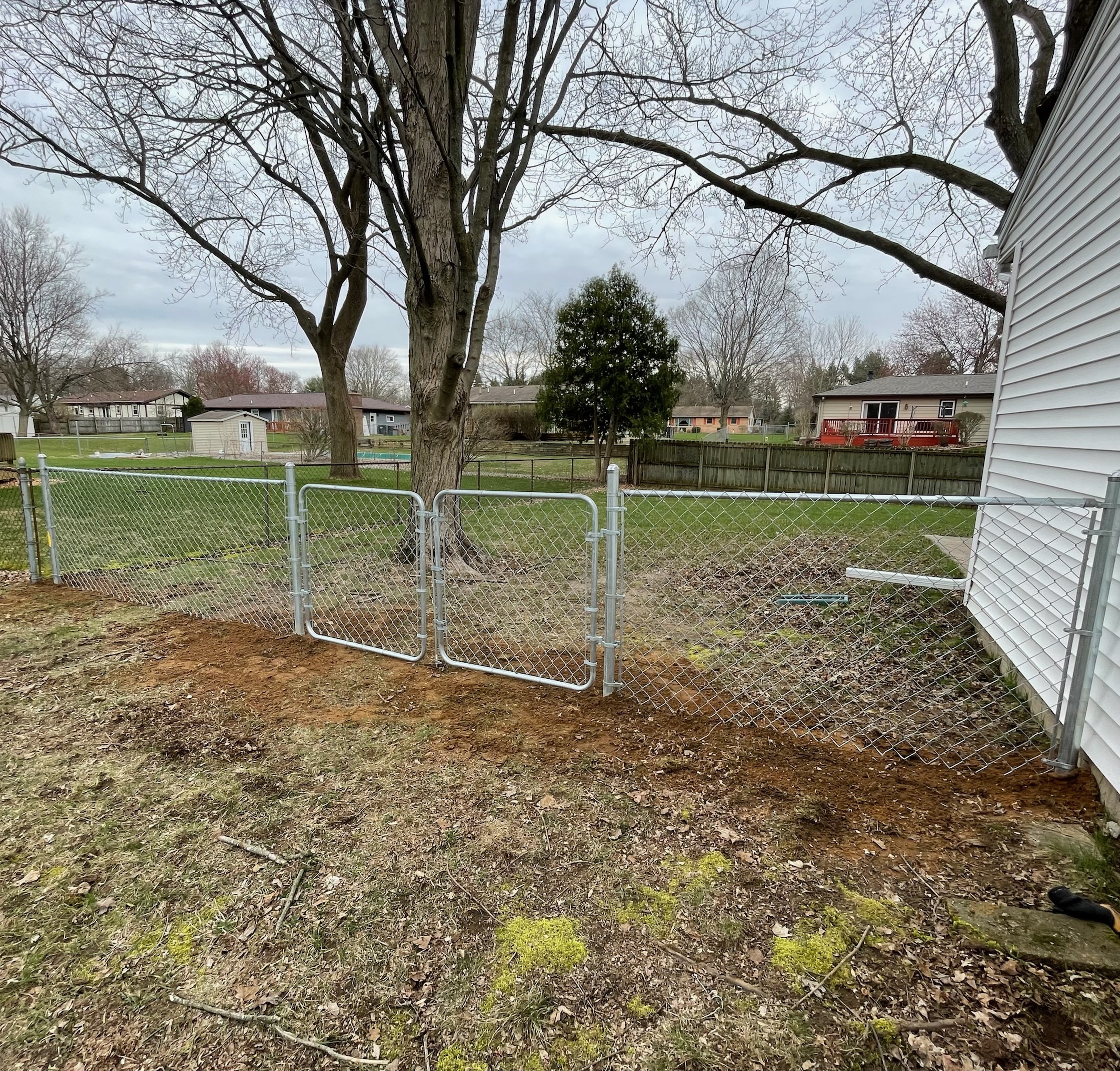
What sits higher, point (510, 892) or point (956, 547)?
point (956, 547)

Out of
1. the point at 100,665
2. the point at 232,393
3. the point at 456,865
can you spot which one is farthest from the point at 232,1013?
the point at 232,393

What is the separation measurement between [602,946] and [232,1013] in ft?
3.33

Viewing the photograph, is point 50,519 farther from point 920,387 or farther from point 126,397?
point 126,397

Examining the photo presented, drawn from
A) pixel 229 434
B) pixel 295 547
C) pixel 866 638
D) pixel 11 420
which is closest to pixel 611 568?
pixel 295 547

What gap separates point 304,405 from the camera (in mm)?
42812

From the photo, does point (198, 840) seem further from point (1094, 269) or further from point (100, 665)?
point (1094, 269)

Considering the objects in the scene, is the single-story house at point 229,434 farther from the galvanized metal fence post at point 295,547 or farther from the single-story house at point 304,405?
the galvanized metal fence post at point 295,547

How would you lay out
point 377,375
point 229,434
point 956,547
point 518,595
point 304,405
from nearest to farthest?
point 518,595 → point 956,547 → point 229,434 → point 304,405 → point 377,375

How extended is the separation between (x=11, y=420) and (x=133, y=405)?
19265 millimetres

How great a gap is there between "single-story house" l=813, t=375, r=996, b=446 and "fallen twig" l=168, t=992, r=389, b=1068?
2635cm

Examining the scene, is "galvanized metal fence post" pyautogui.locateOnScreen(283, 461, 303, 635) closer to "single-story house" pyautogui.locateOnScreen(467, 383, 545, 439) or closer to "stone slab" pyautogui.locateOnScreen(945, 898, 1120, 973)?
"stone slab" pyautogui.locateOnScreen(945, 898, 1120, 973)

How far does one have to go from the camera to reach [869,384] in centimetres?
3044

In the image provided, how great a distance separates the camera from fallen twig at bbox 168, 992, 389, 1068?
140 centimetres

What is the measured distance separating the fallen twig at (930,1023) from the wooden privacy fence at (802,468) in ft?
42.9
